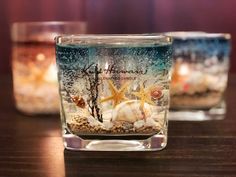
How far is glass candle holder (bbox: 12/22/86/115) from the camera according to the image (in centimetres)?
58

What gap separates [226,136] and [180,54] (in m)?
0.13

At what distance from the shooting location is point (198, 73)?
1.88 feet

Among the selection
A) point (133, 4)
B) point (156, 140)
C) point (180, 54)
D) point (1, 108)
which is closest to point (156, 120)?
point (156, 140)

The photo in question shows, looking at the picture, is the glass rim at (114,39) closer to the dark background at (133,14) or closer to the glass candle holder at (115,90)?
the glass candle holder at (115,90)

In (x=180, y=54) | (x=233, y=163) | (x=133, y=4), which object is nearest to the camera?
(x=233, y=163)

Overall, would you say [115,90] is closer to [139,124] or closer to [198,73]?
[139,124]

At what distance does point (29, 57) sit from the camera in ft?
1.91

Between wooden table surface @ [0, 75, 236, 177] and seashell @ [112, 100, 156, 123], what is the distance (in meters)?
0.03

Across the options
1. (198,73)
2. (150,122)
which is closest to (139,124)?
(150,122)

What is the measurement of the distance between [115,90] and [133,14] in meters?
0.52

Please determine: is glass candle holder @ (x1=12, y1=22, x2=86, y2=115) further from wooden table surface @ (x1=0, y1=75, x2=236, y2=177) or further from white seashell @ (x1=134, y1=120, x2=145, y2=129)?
white seashell @ (x1=134, y1=120, x2=145, y2=129)

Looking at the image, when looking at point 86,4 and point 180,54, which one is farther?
point 86,4

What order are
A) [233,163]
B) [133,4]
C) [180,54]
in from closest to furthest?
1. [233,163]
2. [180,54]
3. [133,4]

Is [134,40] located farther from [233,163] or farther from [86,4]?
[86,4]
